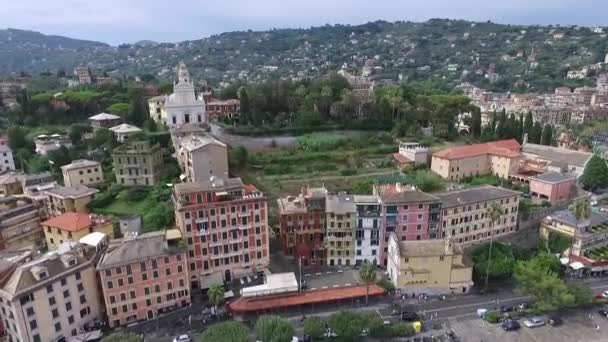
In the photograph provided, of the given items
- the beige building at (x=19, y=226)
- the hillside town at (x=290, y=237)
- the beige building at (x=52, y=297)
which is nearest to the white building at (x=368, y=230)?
the hillside town at (x=290, y=237)

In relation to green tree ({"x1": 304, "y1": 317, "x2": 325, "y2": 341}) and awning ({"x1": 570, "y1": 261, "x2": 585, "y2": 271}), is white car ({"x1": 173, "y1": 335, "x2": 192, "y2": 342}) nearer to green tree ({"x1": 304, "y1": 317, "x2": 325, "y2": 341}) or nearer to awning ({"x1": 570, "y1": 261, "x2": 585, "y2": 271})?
green tree ({"x1": 304, "y1": 317, "x2": 325, "y2": 341})

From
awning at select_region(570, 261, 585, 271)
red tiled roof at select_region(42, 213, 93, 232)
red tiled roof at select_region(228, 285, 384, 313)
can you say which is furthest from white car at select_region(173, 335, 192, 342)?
awning at select_region(570, 261, 585, 271)

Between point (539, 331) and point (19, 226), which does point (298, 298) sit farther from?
point (19, 226)

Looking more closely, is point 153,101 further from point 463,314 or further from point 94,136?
point 463,314

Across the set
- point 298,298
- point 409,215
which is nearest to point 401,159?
point 409,215

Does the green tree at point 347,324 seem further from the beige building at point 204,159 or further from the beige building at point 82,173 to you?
the beige building at point 82,173

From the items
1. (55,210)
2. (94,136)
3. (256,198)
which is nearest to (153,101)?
(94,136)
